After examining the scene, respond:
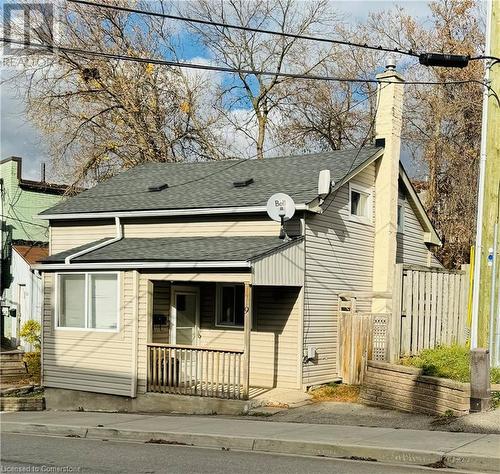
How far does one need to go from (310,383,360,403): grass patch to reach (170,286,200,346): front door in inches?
149

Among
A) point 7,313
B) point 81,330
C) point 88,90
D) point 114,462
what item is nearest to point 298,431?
point 114,462

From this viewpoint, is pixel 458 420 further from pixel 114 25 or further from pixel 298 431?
pixel 114 25

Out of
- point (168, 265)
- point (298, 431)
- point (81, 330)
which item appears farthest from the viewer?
point (81, 330)

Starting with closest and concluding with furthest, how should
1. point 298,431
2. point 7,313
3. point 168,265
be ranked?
point 298,431 → point 168,265 → point 7,313

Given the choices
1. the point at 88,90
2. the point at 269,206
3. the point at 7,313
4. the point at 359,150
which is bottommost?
the point at 7,313

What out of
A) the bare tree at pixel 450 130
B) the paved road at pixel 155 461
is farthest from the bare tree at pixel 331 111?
the paved road at pixel 155 461

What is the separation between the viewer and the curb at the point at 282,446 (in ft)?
31.7

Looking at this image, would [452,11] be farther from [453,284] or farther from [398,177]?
[453,284]

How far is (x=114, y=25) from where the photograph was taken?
101ft

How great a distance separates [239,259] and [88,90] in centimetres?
1769

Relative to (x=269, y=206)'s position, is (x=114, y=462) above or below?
below

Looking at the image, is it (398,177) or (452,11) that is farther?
(452,11)

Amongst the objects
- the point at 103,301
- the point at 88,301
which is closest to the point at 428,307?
the point at 103,301

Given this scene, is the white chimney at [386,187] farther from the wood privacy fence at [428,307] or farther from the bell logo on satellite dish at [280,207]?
the bell logo on satellite dish at [280,207]
